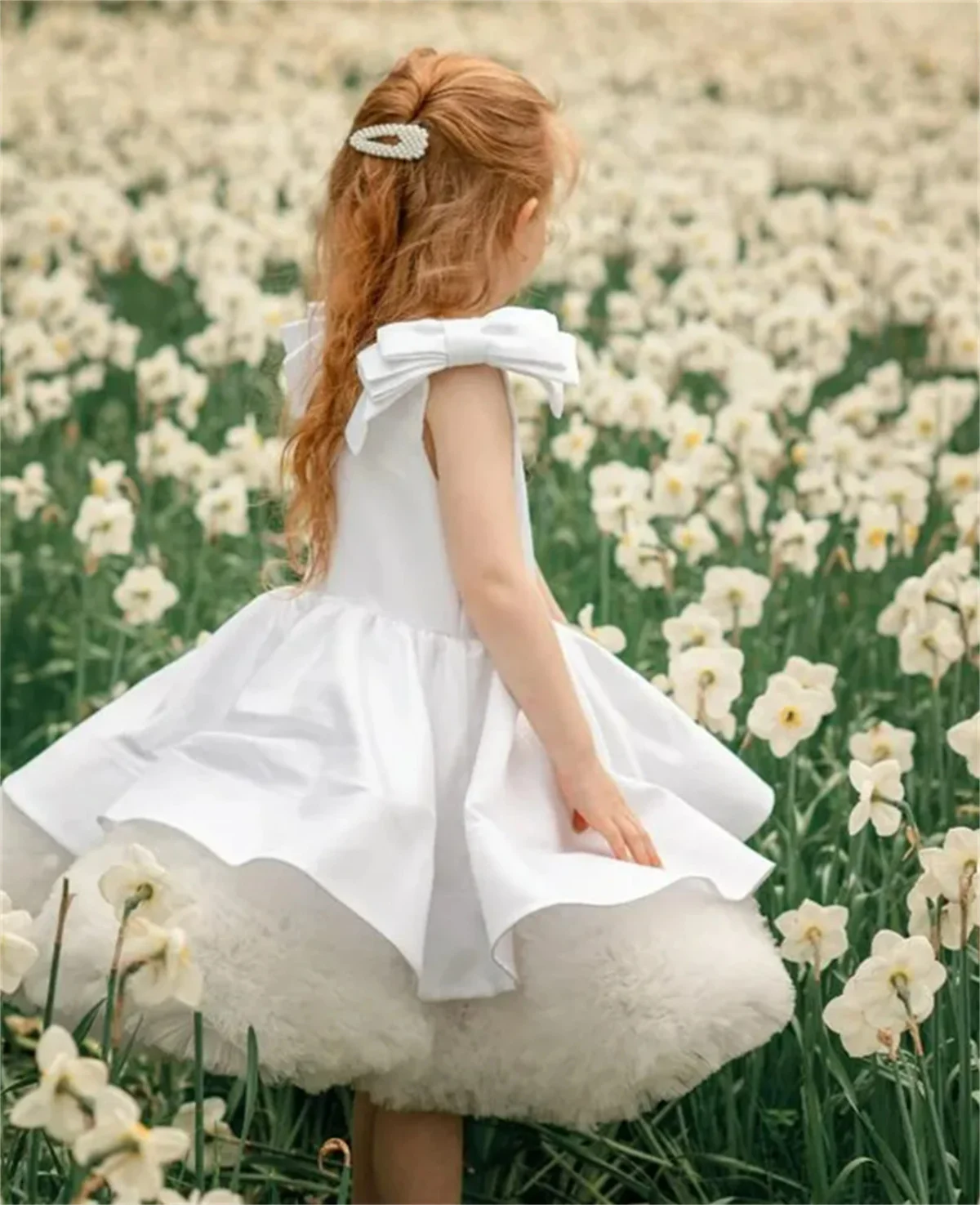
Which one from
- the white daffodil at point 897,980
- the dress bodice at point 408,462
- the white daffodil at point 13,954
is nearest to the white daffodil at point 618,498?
the dress bodice at point 408,462

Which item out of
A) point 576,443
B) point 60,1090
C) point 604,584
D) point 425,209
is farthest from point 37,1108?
point 576,443

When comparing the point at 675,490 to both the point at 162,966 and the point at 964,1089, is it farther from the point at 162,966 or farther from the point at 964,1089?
the point at 162,966

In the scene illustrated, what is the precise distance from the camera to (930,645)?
305 cm

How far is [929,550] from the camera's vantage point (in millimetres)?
4113

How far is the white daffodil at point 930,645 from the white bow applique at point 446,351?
838 millimetres

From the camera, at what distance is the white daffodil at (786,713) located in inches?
105

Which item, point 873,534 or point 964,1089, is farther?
point 873,534

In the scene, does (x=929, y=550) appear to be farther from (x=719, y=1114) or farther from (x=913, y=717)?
(x=719, y=1114)

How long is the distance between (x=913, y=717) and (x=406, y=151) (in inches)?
61.1

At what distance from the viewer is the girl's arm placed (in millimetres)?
2385

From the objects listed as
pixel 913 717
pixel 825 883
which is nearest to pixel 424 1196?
pixel 825 883

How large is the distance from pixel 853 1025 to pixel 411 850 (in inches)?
20.4

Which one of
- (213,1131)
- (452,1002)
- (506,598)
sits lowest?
(213,1131)

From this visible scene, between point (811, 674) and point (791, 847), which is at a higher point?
point (811, 674)
